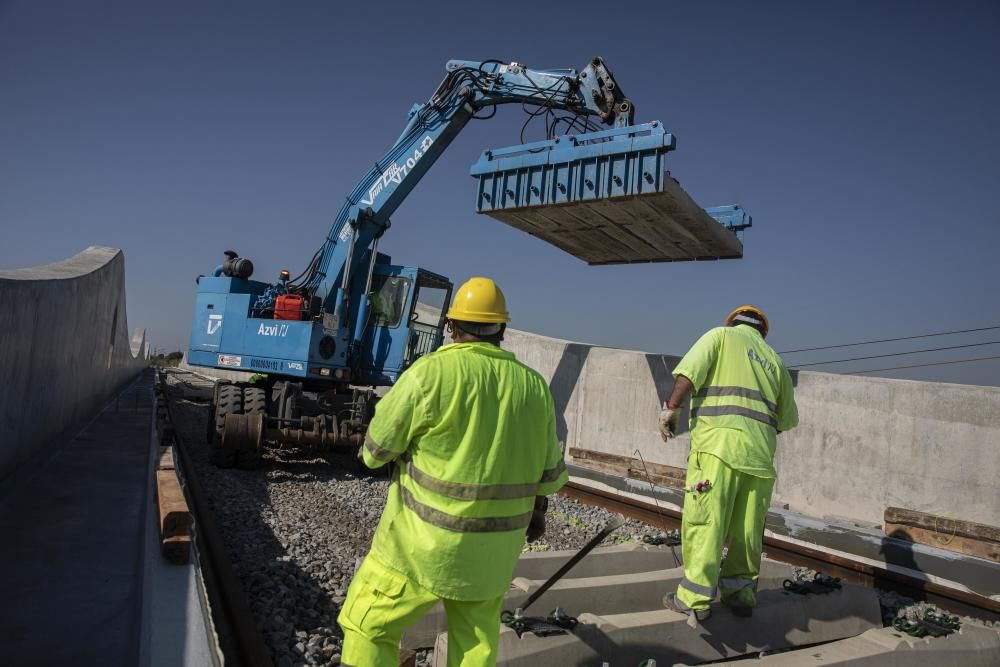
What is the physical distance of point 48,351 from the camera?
20.6 feet

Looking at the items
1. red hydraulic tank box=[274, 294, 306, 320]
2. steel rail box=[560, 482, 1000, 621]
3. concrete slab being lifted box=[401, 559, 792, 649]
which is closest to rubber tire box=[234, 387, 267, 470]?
red hydraulic tank box=[274, 294, 306, 320]

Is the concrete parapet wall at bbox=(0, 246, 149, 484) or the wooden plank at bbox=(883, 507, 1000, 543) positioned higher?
the concrete parapet wall at bbox=(0, 246, 149, 484)

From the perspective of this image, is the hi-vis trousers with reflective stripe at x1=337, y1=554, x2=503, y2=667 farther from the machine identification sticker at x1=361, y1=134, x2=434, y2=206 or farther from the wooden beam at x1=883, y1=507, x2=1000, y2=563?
the machine identification sticker at x1=361, y1=134, x2=434, y2=206

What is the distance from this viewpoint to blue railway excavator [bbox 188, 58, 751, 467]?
7477mm

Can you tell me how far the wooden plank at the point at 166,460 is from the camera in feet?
15.5

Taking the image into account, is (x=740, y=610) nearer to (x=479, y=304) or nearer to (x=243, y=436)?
(x=479, y=304)

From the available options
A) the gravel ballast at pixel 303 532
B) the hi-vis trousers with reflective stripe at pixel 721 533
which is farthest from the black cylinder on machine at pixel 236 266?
the hi-vis trousers with reflective stripe at pixel 721 533

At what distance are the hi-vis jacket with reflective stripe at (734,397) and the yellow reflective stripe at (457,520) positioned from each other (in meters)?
1.54

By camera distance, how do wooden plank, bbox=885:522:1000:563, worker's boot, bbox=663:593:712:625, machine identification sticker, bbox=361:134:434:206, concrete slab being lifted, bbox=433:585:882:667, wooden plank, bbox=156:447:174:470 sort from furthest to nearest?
machine identification sticker, bbox=361:134:434:206, wooden plank, bbox=885:522:1000:563, wooden plank, bbox=156:447:174:470, worker's boot, bbox=663:593:712:625, concrete slab being lifted, bbox=433:585:882:667

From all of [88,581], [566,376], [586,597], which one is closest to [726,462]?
[586,597]

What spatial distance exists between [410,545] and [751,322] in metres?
2.65

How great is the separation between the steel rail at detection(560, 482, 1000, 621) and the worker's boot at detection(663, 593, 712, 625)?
2.78 meters

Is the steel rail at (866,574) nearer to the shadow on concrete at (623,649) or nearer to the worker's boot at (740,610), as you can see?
the worker's boot at (740,610)

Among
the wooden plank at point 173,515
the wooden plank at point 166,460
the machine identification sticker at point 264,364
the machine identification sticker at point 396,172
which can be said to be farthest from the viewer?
the machine identification sticker at point 396,172
